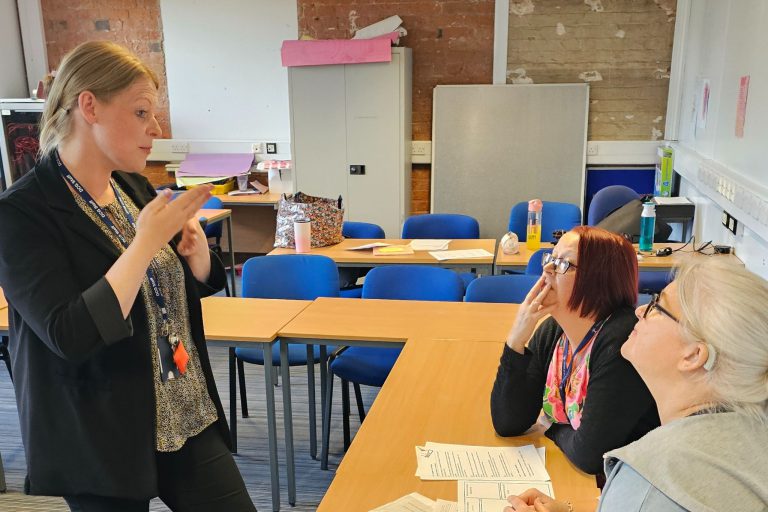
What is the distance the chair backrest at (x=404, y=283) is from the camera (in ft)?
10.2

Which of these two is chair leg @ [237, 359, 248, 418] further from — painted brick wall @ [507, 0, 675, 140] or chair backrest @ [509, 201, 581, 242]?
painted brick wall @ [507, 0, 675, 140]

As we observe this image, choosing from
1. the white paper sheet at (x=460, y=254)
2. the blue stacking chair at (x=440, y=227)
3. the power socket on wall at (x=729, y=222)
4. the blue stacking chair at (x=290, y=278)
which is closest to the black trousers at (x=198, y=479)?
the blue stacking chair at (x=290, y=278)

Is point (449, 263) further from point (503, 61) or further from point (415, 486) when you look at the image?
point (503, 61)

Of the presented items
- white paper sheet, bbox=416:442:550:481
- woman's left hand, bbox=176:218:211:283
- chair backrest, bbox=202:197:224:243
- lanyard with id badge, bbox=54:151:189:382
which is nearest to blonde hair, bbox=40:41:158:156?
lanyard with id badge, bbox=54:151:189:382

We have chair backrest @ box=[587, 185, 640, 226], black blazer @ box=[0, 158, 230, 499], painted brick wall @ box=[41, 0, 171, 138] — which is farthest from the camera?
painted brick wall @ box=[41, 0, 171, 138]

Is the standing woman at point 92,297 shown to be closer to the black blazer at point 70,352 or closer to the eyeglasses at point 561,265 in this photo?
the black blazer at point 70,352

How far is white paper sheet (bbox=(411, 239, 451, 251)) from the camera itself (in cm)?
392

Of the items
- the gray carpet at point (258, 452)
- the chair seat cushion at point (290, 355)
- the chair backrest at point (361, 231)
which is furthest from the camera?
the chair backrest at point (361, 231)

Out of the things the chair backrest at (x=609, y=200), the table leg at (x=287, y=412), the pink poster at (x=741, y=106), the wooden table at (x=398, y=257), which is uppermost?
the pink poster at (x=741, y=106)

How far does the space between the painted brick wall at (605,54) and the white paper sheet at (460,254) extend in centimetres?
261

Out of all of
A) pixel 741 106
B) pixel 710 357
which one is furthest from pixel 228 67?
pixel 710 357

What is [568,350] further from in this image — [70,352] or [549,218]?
[549,218]

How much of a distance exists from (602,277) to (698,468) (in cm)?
80

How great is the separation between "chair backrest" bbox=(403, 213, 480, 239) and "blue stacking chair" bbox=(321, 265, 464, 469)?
1.30 metres
